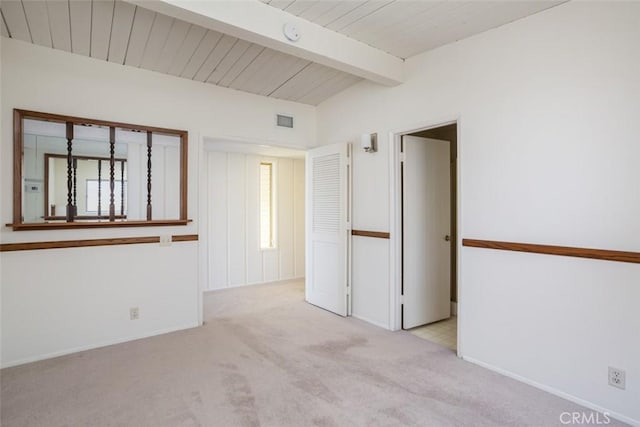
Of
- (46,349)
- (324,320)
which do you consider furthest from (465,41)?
(46,349)

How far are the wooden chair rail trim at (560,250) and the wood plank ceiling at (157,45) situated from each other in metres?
2.21

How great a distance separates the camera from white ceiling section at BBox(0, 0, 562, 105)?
2334 millimetres

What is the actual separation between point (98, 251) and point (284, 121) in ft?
7.97

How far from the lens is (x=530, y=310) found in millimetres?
2406

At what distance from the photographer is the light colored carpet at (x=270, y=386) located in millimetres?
2043

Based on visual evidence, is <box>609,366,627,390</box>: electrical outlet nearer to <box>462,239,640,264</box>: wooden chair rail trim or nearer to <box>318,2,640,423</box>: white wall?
<box>318,2,640,423</box>: white wall

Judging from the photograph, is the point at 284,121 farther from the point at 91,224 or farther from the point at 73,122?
the point at 91,224

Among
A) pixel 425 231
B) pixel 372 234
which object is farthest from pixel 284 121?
pixel 425 231

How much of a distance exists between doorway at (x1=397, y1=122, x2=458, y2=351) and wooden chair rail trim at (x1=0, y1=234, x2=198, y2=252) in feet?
7.37

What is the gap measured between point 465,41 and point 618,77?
1.13 m

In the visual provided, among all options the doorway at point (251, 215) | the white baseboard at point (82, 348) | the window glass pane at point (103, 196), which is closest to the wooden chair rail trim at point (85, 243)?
the window glass pane at point (103, 196)

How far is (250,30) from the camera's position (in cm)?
235

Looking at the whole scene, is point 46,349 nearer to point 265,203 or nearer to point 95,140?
point 95,140

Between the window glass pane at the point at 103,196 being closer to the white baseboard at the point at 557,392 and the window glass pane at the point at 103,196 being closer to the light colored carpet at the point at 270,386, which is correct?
the light colored carpet at the point at 270,386
